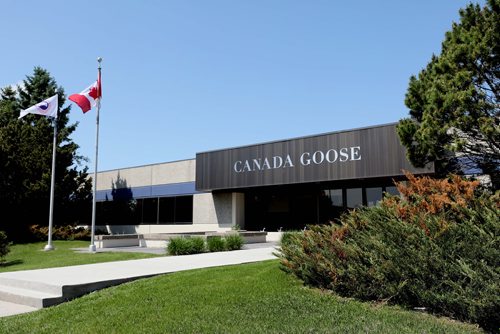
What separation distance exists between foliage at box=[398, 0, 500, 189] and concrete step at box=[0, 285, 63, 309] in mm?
8773

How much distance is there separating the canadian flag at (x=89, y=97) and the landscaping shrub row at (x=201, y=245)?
350 inches

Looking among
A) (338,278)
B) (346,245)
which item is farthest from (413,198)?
(338,278)

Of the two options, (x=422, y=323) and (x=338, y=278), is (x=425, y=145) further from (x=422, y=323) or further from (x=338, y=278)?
(x=422, y=323)

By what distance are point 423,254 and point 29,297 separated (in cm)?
690

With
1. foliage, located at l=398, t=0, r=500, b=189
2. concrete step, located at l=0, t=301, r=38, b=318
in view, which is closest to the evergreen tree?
concrete step, located at l=0, t=301, r=38, b=318

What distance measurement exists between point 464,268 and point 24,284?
27.8 ft

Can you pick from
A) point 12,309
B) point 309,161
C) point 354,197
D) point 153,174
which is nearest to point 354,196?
point 354,197

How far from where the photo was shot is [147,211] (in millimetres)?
34125

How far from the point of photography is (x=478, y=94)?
980cm

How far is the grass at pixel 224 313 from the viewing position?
5.48m

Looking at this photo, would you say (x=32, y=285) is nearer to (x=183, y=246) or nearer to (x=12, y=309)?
(x=12, y=309)

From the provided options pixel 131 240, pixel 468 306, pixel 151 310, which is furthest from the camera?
pixel 131 240

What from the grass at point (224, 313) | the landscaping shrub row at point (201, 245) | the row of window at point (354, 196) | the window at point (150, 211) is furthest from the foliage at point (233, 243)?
the window at point (150, 211)

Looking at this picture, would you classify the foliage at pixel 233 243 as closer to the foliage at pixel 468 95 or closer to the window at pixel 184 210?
the foliage at pixel 468 95
